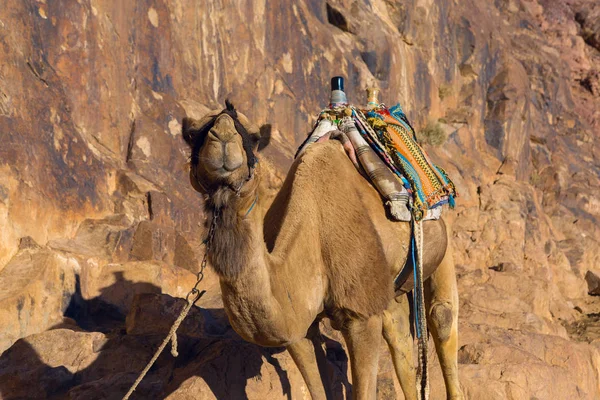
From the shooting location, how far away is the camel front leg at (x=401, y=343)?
5504 millimetres

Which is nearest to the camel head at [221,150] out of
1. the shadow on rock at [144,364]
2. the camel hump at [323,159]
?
the camel hump at [323,159]

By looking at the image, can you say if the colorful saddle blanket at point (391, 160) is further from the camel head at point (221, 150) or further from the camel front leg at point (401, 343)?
the camel head at point (221, 150)

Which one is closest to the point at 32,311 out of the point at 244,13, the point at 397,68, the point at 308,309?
the point at 308,309

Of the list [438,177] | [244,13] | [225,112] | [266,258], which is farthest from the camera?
[244,13]

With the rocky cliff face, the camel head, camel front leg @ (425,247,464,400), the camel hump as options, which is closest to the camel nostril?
the camel head

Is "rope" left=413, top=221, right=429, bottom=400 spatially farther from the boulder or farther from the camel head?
the boulder

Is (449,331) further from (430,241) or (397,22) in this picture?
(397,22)

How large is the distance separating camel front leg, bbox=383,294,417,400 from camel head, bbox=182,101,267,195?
272 centimetres

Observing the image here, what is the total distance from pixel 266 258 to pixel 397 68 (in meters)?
15.2

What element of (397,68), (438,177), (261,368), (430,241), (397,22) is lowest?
(261,368)

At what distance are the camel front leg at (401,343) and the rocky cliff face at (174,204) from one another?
1.23 ft

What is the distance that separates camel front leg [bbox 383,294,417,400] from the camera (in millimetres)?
5504

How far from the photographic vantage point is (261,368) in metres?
5.52

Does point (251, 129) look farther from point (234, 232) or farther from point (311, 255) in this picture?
point (311, 255)
